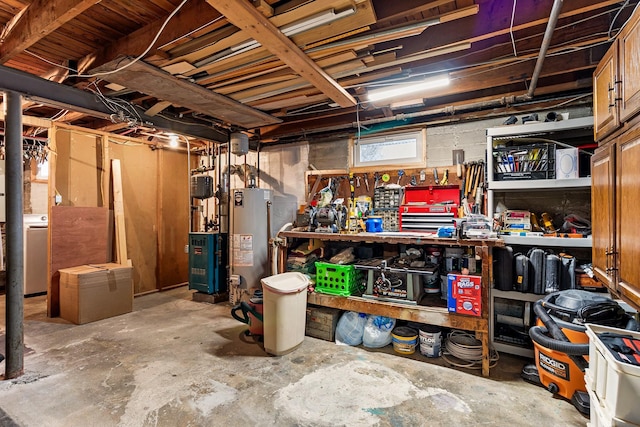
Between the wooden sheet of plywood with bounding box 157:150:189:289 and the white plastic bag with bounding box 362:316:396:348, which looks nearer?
the white plastic bag with bounding box 362:316:396:348

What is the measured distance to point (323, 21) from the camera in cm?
186

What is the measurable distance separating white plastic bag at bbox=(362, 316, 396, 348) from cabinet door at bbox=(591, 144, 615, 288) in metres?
1.62

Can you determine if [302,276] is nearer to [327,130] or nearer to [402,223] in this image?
[402,223]

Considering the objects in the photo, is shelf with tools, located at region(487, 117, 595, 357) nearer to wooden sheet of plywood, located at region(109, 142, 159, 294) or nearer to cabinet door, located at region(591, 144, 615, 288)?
cabinet door, located at region(591, 144, 615, 288)

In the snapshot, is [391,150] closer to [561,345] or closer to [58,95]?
[561,345]

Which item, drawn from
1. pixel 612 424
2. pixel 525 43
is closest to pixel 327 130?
pixel 525 43

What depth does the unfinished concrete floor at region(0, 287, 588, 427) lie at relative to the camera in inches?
76.0

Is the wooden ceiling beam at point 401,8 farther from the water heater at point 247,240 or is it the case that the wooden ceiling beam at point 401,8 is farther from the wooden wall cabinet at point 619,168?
the water heater at point 247,240

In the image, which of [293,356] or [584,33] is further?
[293,356]

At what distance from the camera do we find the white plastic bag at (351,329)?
118 inches

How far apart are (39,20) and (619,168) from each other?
359cm

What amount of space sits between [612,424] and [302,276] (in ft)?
7.39

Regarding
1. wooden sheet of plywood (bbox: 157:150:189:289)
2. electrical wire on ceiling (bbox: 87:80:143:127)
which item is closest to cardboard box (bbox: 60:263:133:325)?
wooden sheet of plywood (bbox: 157:150:189:289)

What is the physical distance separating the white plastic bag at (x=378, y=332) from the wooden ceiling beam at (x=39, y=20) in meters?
3.09
